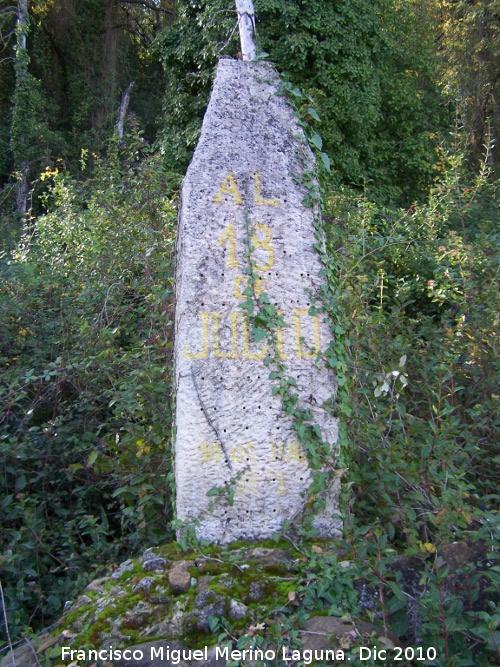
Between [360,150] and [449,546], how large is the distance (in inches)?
394

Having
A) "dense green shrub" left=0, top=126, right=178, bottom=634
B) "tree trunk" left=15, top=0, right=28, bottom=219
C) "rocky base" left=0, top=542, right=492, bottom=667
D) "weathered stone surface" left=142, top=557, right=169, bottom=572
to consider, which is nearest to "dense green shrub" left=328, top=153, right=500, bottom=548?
"rocky base" left=0, top=542, right=492, bottom=667

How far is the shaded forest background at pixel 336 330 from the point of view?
10.8ft

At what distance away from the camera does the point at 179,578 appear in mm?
2680

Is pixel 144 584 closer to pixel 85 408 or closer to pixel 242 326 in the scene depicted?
pixel 242 326

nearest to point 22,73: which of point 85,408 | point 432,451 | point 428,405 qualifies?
point 85,408

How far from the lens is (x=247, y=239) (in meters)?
3.17

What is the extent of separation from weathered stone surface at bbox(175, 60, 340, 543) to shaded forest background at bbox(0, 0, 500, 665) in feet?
0.70

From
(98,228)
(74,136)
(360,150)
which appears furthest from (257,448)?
(74,136)

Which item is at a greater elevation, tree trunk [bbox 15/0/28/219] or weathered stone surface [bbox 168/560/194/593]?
tree trunk [bbox 15/0/28/219]

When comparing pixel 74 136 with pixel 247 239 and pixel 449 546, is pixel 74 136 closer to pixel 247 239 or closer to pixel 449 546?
pixel 247 239

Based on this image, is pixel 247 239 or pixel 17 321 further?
pixel 17 321

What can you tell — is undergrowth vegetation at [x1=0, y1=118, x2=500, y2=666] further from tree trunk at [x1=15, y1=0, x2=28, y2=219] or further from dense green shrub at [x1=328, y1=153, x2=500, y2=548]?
tree trunk at [x1=15, y1=0, x2=28, y2=219]

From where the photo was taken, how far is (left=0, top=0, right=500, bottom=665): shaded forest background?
3.30 m

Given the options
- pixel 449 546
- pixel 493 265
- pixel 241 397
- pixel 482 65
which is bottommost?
pixel 449 546
